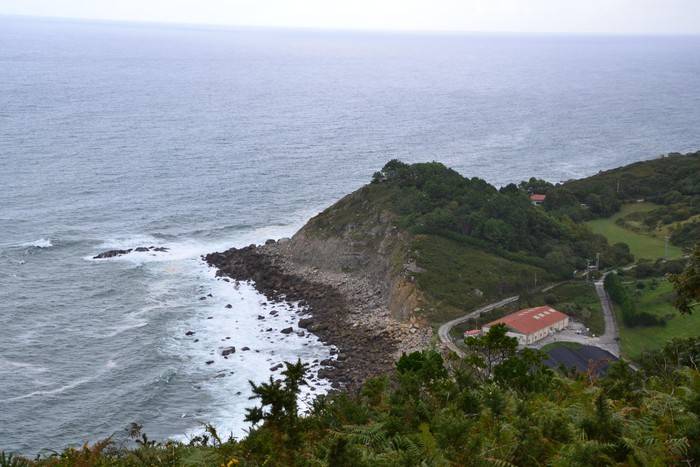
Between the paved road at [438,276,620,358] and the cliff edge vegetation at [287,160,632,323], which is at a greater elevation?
the cliff edge vegetation at [287,160,632,323]

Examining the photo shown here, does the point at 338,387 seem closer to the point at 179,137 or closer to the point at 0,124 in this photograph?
the point at 179,137

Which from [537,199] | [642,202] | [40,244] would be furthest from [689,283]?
[642,202]

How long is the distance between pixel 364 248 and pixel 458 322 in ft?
53.5

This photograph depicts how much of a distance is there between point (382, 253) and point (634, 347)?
947 inches

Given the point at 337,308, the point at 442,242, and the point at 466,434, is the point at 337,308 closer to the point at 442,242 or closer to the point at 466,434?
the point at 442,242

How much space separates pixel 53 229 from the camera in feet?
256

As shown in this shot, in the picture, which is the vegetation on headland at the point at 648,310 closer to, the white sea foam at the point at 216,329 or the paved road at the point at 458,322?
the paved road at the point at 458,322

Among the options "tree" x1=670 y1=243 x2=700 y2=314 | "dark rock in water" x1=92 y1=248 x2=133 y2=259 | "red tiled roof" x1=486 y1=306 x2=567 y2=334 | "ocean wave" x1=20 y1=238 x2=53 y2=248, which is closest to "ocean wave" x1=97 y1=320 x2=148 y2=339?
"dark rock in water" x1=92 y1=248 x2=133 y2=259

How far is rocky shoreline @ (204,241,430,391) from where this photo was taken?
174ft

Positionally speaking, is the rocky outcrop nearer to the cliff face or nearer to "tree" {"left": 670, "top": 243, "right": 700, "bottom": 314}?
the cliff face

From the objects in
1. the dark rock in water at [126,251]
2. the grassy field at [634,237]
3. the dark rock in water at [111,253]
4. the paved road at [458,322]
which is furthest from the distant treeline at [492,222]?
the dark rock in water at [111,253]

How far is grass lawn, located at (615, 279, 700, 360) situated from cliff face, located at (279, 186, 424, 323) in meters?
15.6

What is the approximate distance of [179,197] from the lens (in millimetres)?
93938

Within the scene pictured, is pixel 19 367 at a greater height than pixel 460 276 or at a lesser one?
lesser
